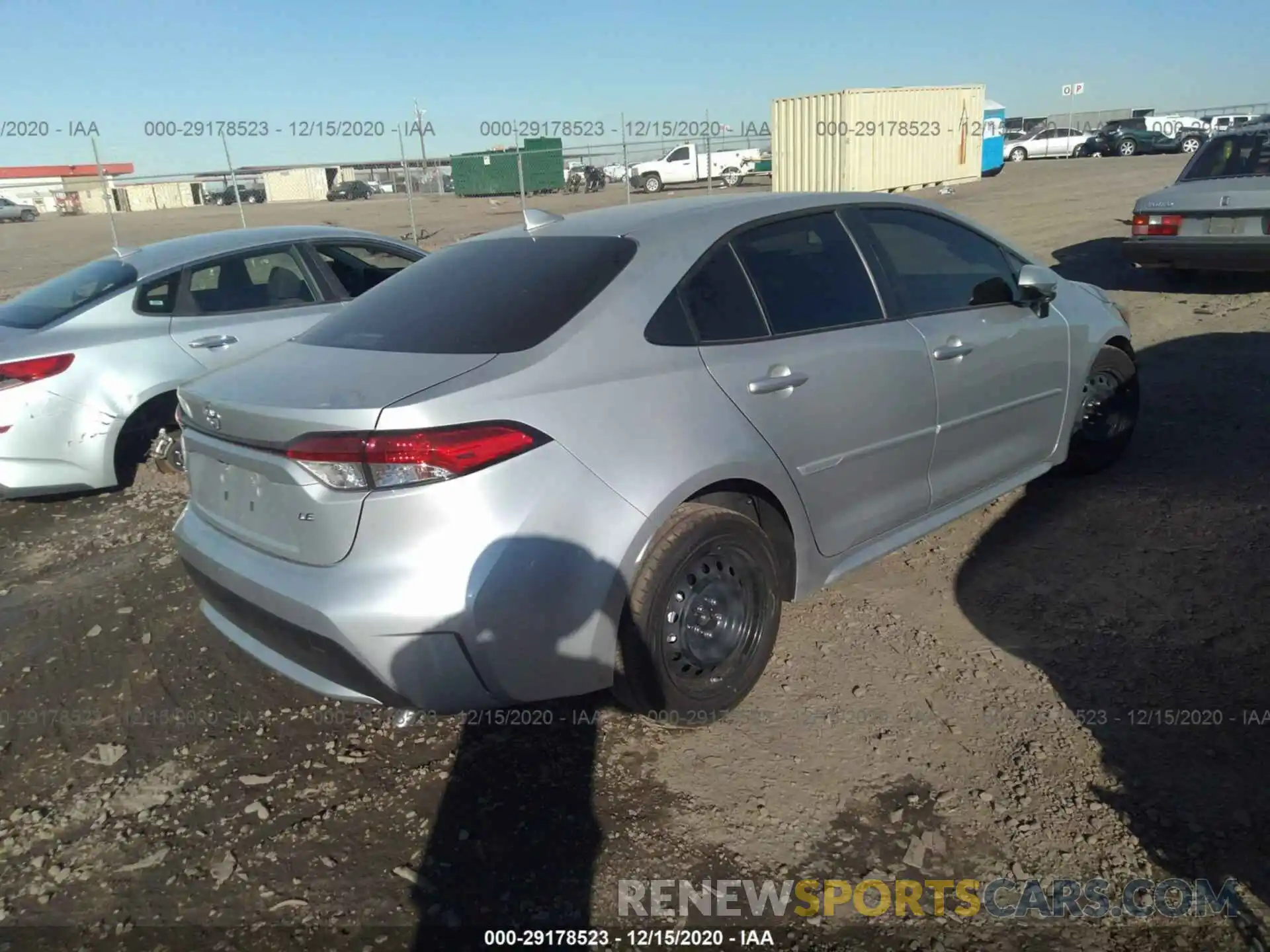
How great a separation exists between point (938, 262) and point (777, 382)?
144cm

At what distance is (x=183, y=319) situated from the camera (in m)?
5.36

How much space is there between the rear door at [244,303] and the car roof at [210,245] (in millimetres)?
61

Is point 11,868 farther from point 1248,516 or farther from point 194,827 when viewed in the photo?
point 1248,516

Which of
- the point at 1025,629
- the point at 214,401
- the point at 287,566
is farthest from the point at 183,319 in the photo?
the point at 1025,629

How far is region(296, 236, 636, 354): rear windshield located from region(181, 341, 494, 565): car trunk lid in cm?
11

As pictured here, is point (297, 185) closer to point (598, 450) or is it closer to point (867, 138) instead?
point (867, 138)

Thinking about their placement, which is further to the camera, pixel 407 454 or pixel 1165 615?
pixel 1165 615

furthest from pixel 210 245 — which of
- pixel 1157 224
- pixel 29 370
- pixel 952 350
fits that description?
pixel 1157 224

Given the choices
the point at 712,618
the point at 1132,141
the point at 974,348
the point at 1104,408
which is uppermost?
the point at 1132,141

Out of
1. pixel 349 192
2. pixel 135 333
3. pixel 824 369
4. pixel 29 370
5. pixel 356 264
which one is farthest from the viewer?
pixel 349 192

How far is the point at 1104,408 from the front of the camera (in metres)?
4.79

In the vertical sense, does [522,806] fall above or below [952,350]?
below

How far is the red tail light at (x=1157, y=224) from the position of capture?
8.32m

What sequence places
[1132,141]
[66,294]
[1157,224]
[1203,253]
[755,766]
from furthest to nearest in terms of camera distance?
[1132,141], [1157,224], [1203,253], [66,294], [755,766]
